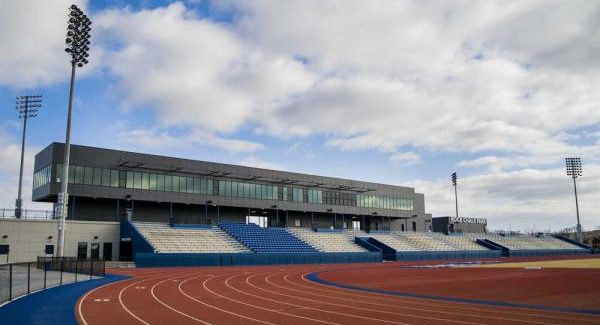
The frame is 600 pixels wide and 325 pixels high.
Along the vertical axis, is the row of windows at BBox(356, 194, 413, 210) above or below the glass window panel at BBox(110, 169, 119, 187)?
below

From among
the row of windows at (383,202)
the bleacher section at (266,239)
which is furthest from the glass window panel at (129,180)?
the row of windows at (383,202)

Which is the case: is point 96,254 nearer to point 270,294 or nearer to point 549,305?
point 270,294

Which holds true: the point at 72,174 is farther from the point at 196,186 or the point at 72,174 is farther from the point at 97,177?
the point at 196,186

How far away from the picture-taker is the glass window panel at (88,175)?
51281 millimetres

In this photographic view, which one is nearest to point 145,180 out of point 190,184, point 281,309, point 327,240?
point 190,184

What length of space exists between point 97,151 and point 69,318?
4127 centimetres

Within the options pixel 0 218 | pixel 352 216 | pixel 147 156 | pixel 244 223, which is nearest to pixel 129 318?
pixel 0 218

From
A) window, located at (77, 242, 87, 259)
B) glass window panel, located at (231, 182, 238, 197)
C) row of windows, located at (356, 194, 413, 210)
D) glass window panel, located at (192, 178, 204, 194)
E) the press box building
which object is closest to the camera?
window, located at (77, 242, 87, 259)

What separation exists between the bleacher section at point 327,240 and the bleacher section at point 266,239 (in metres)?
1.69

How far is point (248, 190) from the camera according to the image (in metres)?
64.8

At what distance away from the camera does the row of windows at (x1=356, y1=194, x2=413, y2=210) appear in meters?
79.4

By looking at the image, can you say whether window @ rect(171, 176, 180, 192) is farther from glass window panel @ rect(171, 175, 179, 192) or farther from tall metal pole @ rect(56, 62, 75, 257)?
tall metal pole @ rect(56, 62, 75, 257)

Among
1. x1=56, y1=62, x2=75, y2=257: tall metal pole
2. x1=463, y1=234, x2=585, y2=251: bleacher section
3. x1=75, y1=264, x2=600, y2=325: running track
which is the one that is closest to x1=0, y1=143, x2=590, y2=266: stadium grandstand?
x1=463, y1=234, x2=585, y2=251: bleacher section

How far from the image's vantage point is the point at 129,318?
1504 cm
